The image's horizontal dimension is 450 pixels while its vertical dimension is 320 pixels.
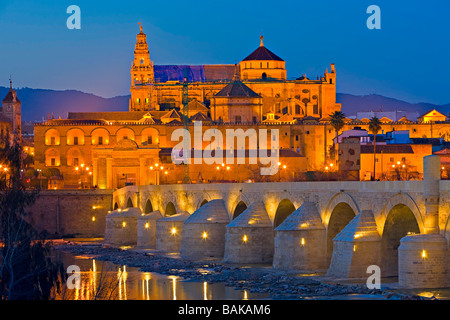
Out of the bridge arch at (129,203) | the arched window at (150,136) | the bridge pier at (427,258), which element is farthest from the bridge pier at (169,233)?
the arched window at (150,136)

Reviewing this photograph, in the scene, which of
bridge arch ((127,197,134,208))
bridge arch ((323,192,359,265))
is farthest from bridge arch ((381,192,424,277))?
bridge arch ((127,197,134,208))

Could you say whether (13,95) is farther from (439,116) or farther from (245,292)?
(245,292)

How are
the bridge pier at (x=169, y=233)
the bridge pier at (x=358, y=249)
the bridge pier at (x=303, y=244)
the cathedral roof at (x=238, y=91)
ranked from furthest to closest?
the cathedral roof at (x=238, y=91)
the bridge pier at (x=169, y=233)
the bridge pier at (x=303, y=244)
the bridge pier at (x=358, y=249)

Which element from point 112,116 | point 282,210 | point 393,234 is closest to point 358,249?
point 393,234

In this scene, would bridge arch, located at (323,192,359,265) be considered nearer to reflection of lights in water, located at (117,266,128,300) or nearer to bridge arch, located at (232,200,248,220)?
reflection of lights in water, located at (117,266,128,300)
